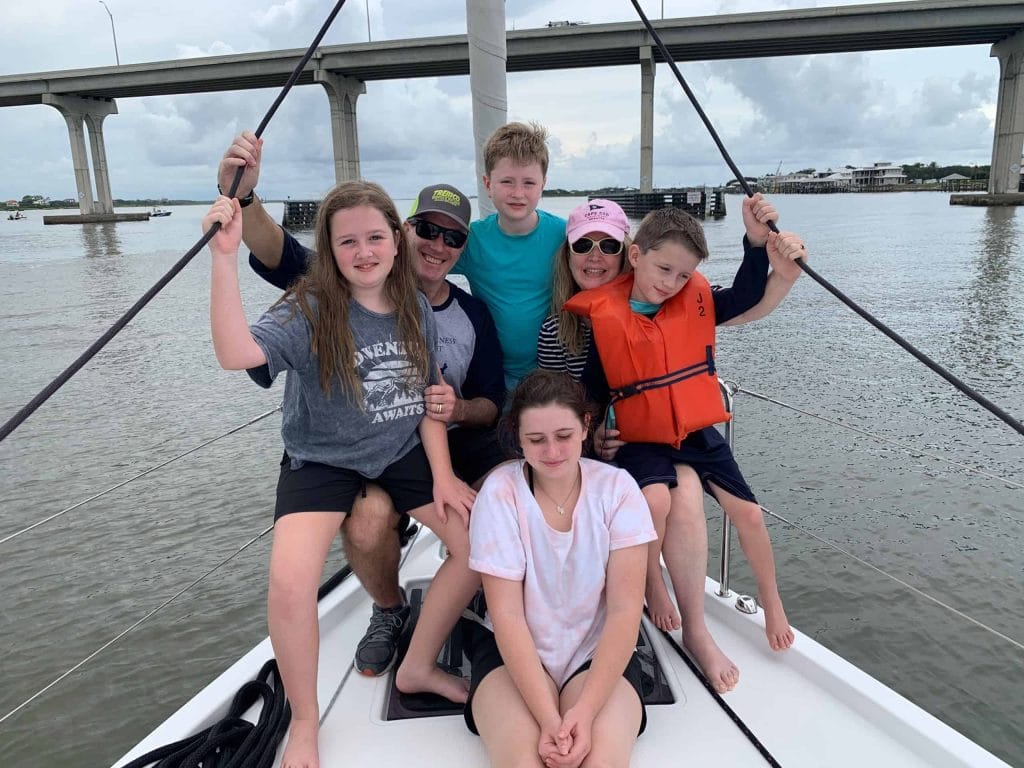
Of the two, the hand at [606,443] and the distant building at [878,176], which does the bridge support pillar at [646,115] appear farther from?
the distant building at [878,176]

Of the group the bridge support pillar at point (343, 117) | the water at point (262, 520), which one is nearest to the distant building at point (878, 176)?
the bridge support pillar at point (343, 117)

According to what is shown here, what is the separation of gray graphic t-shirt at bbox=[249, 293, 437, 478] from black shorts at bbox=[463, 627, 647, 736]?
2.04 feet

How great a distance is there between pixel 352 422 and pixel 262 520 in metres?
3.60

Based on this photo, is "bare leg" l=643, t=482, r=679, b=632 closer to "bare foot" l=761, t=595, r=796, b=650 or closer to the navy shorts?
the navy shorts

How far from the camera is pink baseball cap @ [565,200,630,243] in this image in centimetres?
256

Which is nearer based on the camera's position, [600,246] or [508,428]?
[508,428]

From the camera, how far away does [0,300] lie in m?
17.8

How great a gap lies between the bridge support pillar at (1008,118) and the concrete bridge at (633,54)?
57mm

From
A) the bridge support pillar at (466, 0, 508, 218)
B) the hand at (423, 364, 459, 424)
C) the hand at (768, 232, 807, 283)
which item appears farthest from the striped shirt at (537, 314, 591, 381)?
the bridge support pillar at (466, 0, 508, 218)

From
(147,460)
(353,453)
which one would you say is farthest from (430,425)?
(147,460)

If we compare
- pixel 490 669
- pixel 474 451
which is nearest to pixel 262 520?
pixel 474 451

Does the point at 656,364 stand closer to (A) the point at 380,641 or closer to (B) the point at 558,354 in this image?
(B) the point at 558,354

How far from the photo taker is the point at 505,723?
1.78 meters

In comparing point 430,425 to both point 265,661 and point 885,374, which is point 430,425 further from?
point 885,374
